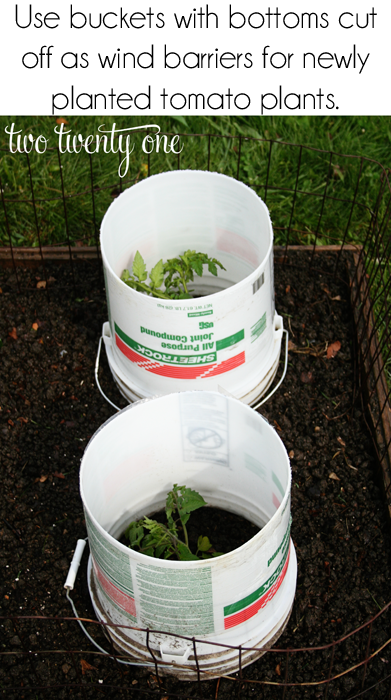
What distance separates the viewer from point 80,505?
9.23 ft

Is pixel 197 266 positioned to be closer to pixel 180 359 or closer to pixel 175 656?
pixel 180 359

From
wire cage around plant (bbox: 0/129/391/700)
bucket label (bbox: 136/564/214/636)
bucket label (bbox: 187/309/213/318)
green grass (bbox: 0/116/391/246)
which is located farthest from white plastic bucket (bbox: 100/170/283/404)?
bucket label (bbox: 136/564/214/636)

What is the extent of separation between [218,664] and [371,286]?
1910 millimetres

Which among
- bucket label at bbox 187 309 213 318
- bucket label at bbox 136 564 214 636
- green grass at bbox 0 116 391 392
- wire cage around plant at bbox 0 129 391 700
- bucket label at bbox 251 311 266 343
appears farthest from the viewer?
green grass at bbox 0 116 391 392

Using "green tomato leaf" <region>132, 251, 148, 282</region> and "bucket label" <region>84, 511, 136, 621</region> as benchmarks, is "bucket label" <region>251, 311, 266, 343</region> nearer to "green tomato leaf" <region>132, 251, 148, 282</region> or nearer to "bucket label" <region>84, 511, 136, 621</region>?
"green tomato leaf" <region>132, 251, 148, 282</region>

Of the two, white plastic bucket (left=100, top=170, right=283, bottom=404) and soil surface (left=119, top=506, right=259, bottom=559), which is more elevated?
white plastic bucket (left=100, top=170, right=283, bottom=404)

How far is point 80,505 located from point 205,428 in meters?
0.66

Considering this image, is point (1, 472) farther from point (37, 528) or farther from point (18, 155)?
point (18, 155)

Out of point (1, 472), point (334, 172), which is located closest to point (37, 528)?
point (1, 472)

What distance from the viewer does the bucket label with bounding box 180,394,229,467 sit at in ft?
7.86

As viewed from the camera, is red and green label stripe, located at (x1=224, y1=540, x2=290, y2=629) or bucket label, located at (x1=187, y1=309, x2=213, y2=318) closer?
red and green label stripe, located at (x1=224, y1=540, x2=290, y2=629)

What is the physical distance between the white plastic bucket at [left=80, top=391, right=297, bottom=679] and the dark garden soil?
0.38ft

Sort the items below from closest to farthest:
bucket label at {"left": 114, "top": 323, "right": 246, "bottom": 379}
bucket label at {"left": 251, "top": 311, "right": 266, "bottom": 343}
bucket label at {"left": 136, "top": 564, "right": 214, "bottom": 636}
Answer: bucket label at {"left": 136, "top": 564, "right": 214, "bottom": 636}, bucket label at {"left": 114, "top": 323, "right": 246, "bottom": 379}, bucket label at {"left": 251, "top": 311, "right": 266, "bottom": 343}

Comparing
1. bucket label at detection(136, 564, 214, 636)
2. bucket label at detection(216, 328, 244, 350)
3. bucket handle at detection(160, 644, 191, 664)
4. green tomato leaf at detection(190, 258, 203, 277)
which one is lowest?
bucket handle at detection(160, 644, 191, 664)
